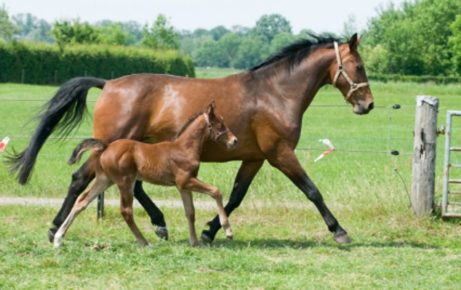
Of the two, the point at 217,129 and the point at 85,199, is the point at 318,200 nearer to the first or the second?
the point at 217,129

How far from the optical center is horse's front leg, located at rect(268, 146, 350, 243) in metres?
9.23

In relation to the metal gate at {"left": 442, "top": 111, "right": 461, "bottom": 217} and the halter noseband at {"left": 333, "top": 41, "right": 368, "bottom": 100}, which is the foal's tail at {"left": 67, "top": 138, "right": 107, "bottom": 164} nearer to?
the halter noseband at {"left": 333, "top": 41, "right": 368, "bottom": 100}

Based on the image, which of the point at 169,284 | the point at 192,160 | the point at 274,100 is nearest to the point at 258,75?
the point at 274,100

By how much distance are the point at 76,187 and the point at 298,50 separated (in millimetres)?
2767

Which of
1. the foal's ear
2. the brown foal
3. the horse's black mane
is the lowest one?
the brown foal

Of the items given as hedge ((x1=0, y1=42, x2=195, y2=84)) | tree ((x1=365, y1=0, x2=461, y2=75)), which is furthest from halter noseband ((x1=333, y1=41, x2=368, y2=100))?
tree ((x1=365, y1=0, x2=461, y2=75))

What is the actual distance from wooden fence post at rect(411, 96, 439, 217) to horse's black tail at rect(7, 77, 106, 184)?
374 cm

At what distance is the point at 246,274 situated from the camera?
752cm

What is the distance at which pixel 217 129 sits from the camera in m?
8.80

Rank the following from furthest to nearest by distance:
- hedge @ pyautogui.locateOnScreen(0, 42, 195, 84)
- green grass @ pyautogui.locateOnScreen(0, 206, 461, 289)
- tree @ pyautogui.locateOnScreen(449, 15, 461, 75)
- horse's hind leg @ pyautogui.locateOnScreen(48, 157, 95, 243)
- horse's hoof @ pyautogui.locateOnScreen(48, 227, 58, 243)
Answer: tree @ pyautogui.locateOnScreen(449, 15, 461, 75) < hedge @ pyautogui.locateOnScreen(0, 42, 195, 84) < horse's hind leg @ pyautogui.locateOnScreen(48, 157, 95, 243) < horse's hoof @ pyautogui.locateOnScreen(48, 227, 58, 243) < green grass @ pyautogui.locateOnScreen(0, 206, 461, 289)

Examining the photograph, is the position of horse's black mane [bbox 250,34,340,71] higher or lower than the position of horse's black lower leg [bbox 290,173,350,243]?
higher

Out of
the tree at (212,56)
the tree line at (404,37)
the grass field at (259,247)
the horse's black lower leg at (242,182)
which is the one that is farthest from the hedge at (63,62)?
the tree at (212,56)

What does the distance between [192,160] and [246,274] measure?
1.59 meters

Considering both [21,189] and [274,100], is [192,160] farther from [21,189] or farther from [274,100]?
[21,189]
